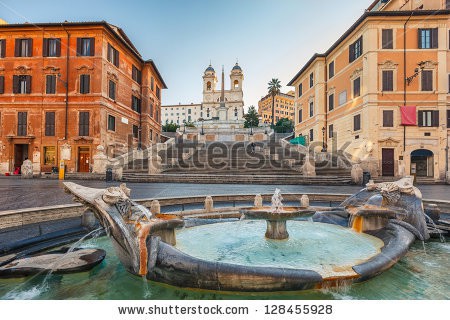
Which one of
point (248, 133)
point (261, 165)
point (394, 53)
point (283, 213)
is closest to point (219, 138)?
point (248, 133)

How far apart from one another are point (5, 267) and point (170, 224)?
8.71 ft

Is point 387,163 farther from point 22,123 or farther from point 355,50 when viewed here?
point 22,123

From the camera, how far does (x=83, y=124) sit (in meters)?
26.5

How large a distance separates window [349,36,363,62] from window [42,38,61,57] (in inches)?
1252

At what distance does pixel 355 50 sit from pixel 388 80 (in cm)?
502

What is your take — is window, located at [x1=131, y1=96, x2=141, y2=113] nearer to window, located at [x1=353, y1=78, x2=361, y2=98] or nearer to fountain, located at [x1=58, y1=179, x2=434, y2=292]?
window, located at [x1=353, y1=78, x2=361, y2=98]

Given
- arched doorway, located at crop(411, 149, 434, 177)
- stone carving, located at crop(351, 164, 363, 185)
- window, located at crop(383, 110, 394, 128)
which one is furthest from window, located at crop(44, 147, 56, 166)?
arched doorway, located at crop(411, 149, 434, 177)

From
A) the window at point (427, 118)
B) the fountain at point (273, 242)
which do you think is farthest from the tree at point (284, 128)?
the fountain at point (273, 242)

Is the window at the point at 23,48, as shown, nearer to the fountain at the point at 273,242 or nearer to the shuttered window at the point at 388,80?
the fountain at the point at 273,242

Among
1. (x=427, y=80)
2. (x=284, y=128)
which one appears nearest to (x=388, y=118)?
(x=427, y=80)

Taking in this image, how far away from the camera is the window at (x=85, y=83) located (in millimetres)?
26672

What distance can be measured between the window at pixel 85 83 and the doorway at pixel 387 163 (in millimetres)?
30992

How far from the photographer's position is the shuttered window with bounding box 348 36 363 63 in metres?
26.2

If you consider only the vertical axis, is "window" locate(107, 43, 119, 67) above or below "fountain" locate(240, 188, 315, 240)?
above
